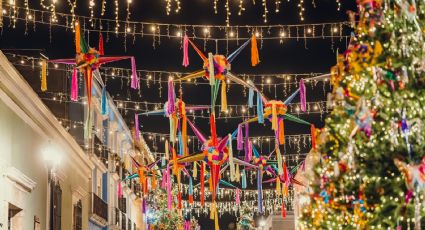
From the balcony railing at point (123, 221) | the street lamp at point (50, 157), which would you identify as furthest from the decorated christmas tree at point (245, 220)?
the street lamp at point (50, 157)

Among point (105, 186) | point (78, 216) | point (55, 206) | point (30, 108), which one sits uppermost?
point (105, 186)

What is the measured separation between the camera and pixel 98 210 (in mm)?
28281

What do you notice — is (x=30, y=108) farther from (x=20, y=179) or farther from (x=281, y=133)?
(x=281, y=133)

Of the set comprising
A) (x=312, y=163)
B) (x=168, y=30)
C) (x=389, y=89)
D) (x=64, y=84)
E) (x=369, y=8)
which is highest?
(x=64, y=84)

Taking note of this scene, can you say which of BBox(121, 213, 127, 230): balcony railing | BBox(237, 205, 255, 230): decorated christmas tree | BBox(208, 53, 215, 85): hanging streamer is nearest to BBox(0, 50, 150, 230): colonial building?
BBox(208, 53, 215, 85): hanging streamer

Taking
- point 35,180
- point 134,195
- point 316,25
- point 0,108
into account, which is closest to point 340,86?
point 316,25

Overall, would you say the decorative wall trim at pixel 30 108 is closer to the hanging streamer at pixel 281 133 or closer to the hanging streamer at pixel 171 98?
the hanging streamer at pixel 171 98

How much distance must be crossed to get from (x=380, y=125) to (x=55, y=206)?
38.2 ft

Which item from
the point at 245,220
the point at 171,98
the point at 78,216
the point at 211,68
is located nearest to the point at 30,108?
the point at 171,98

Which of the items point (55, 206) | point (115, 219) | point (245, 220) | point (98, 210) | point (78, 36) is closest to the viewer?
point (78, 36)

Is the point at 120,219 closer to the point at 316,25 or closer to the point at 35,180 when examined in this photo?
the point at 35,180

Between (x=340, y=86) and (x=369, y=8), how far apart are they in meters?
1.15

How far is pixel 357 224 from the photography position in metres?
9.81

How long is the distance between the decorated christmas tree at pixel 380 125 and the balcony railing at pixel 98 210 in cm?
1803
